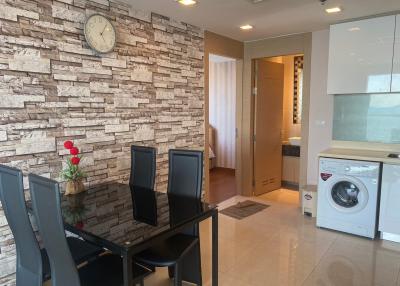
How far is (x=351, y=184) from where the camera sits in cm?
325

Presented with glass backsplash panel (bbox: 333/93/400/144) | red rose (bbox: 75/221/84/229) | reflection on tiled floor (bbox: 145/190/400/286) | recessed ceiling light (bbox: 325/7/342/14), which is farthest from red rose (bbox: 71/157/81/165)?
glass backsplash panel (bbox: 333/93/400/144)

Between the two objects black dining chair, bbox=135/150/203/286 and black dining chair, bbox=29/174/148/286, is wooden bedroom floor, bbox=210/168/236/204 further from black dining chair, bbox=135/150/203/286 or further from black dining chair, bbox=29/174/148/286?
black dining chair, bbox=29/174/148/286

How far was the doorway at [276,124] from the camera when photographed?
4.62 m

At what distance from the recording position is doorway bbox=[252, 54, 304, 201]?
462 cm

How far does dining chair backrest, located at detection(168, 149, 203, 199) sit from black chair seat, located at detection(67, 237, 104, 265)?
2.47ft

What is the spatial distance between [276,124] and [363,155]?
190cm

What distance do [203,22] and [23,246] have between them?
2.88 metres

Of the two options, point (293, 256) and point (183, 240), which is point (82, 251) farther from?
point (293, 256)

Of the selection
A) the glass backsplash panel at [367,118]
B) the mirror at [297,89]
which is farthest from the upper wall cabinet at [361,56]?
A: the mirror at [297,89]

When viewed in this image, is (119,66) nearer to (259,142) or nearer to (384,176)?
(259,142)

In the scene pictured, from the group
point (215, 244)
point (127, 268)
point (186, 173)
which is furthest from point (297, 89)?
point (127, 268)

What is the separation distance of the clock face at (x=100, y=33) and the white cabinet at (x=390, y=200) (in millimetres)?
3014

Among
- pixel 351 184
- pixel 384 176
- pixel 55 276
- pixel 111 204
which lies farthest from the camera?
pixel 351 184

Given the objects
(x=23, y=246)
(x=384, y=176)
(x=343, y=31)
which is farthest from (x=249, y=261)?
(x=343, y=31)
